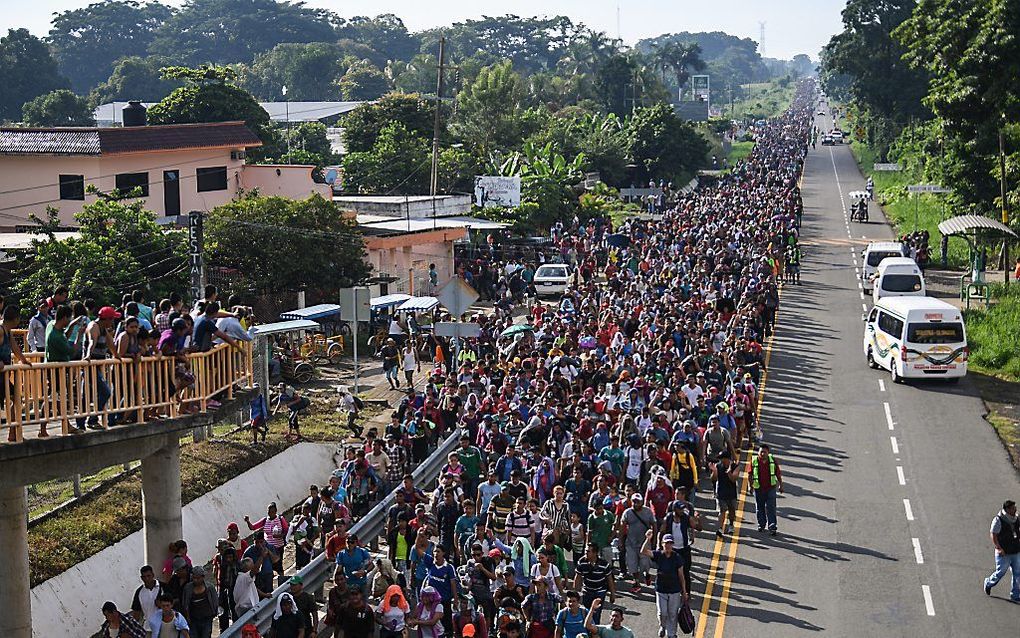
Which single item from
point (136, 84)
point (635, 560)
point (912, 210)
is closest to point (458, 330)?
point (635, 560)

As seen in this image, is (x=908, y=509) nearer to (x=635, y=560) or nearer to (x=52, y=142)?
(x=635, y=560)

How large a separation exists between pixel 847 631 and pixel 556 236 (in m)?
38.9

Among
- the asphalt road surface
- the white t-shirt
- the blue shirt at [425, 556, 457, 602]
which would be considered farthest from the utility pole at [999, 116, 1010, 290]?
the blue shirt at [425, 556, 457, 602]

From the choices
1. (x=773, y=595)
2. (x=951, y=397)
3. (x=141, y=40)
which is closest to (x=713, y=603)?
(x=773, y=595)

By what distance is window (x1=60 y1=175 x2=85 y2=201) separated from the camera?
4794cm

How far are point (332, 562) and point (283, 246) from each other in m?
22.3

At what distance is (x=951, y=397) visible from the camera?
30.2 metres

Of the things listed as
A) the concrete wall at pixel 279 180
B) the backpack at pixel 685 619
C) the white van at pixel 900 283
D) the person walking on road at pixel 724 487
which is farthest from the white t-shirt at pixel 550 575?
the concrete wall at pixel 279 180

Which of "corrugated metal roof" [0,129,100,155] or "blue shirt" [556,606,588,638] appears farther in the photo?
"corrugated metal roof" [0,129,100,155]

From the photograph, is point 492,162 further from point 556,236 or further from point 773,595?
point 773,595

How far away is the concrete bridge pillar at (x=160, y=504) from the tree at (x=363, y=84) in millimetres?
132292

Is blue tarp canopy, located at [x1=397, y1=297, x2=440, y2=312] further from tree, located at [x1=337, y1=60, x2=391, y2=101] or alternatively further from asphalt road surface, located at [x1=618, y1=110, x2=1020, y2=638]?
tree, located at [x1=337, y1=60, x2=391, y2=101]

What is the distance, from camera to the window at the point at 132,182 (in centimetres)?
4844

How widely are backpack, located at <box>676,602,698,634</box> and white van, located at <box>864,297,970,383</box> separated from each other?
16.1 metres
